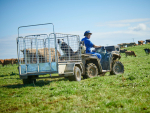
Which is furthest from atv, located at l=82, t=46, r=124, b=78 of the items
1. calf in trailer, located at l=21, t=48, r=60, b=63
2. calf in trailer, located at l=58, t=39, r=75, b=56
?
calf in trailer, located at l=21, t=48, r=60, b=63

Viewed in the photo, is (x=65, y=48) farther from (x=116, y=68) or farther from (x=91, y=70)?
(x=116, y=68)

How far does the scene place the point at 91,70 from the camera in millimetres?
11359

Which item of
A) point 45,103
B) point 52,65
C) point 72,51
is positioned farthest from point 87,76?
point 45,103

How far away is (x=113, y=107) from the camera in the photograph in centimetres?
491

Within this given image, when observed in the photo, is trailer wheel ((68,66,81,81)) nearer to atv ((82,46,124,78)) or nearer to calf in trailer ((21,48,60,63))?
atv ((82,46,124,78))

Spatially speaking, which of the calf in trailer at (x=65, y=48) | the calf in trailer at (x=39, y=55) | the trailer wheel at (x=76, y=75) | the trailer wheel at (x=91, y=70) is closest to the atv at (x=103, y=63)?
the trailer wheel at (x=91, y=70)

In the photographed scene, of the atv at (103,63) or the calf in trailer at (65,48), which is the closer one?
the calf in trailer at (65,48)

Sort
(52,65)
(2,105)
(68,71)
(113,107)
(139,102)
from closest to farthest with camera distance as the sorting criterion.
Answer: (113,107) < (139,102) < (2,105) < (52,65) < (68,71)

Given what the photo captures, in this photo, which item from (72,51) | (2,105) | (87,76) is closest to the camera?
(2,105)

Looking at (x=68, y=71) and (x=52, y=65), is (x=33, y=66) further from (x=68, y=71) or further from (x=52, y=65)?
(x=68, y=71)

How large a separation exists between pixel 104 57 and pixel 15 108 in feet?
27.8

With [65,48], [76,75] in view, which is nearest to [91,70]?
[76,75]

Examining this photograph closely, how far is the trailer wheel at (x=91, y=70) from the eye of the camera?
431 inches

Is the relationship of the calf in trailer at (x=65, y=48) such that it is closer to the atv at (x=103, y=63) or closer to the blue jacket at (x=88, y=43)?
the atv at (x=103, y=63)
